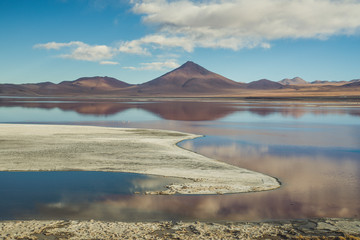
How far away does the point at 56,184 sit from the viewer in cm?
1023

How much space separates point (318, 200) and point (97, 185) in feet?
19.5

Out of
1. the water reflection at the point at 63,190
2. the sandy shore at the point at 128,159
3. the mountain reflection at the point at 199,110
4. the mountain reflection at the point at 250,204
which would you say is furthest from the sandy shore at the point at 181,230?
the mountain reflection at the point at 199,110

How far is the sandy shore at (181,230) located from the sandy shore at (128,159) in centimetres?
220

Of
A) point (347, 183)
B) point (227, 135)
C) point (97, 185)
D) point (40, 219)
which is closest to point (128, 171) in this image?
point (97, 185)

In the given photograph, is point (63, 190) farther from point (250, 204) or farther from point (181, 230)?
point (250, 204)

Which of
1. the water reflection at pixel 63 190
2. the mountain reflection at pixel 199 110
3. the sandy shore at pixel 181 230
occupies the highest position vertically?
the mountain reflection at pixel 199 110

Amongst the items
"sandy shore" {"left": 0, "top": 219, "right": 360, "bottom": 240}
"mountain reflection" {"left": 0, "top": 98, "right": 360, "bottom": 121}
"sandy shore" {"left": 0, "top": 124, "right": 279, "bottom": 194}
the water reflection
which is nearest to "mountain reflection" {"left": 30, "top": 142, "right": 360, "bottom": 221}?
the water reflection

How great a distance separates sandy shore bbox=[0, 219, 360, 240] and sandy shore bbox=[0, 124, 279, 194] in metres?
2.20

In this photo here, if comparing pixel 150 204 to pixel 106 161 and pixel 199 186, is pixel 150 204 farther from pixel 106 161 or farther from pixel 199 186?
pixel 106 161

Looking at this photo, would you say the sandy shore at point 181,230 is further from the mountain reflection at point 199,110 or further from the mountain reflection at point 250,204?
the mountain reflection at point 199,110

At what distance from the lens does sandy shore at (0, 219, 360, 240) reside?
673cm

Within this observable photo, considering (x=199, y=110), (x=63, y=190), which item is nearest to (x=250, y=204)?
(x=63, y=190)

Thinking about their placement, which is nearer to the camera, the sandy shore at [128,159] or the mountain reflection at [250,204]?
the mountain reflection at [250,204]

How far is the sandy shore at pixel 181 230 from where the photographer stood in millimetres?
6730
